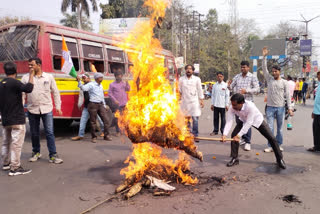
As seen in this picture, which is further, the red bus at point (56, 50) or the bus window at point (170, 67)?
the bus window at point (170, 67)

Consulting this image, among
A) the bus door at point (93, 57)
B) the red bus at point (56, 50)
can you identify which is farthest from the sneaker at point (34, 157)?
the bus door at point (93, 57)

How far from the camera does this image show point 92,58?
8484 millimetres

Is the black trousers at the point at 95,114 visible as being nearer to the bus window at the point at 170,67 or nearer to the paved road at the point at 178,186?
the paved road at the point at 178,186

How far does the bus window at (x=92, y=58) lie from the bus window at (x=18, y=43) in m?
1.54

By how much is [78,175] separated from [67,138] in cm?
347

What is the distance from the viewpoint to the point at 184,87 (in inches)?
287

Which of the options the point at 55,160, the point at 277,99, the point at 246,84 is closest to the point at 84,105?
the point at 55,160

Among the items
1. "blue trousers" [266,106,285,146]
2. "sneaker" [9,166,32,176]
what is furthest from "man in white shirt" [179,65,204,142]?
"sneaker" [9,166,32,176]

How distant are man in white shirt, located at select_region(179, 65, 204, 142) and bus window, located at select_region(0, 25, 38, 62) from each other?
429cm

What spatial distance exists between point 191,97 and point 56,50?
412 centimetres

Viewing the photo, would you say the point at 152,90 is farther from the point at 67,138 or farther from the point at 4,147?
the point at 67,138

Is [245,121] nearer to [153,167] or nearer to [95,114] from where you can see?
[153,167]

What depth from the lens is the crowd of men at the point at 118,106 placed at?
15.3 feet

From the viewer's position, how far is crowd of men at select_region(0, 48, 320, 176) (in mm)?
4660
